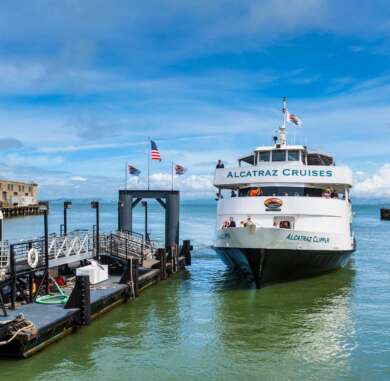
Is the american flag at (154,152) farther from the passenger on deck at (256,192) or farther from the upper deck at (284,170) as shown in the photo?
the passenger on deck at (256,192)

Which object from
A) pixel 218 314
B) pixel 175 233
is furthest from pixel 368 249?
pixel 218 314

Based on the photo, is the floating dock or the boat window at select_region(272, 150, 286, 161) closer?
the boat window at select_region(272, 150, 286, 161)

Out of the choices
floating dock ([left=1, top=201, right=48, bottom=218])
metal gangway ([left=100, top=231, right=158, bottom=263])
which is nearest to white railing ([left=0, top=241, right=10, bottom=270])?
metal gangway ([left=100, top=231, right=158, bottom=263])

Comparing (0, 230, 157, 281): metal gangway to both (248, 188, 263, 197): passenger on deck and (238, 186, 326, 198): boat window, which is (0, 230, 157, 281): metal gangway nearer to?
(248, 188, 263, 197): passenger on deck

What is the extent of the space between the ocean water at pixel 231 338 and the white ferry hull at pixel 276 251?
2.39 feet

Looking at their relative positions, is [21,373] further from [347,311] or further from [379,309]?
[379,309]

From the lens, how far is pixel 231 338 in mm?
16734

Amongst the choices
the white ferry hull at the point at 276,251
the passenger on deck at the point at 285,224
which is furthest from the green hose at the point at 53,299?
the passenger on deck at the point at 285,224

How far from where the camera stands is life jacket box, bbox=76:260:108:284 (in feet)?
71.2

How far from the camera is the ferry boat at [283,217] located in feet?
76.2

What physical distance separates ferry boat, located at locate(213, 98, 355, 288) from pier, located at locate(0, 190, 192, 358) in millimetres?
4379

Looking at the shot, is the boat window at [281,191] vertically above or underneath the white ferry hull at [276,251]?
above

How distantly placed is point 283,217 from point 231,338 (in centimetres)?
1029

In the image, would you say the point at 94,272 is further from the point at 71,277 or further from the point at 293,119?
the point at 293,119
